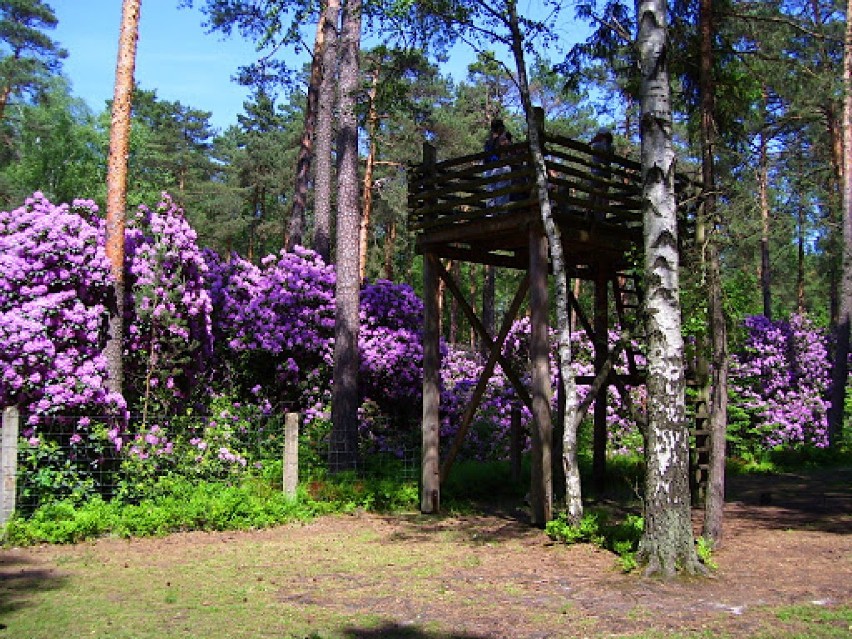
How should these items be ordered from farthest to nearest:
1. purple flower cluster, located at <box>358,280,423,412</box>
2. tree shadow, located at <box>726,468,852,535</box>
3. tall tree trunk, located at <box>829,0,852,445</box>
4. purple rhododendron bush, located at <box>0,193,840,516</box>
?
1. tall tree trunk, located at <box>829,0,852,445</box>
2. purple flower cluster, located at <box>358,280,423,412</box>
3. tree shadow, located at <box>726,468,852,535</box>
4. purple rhododendron bush, located at <box>0,193,840,516</box>

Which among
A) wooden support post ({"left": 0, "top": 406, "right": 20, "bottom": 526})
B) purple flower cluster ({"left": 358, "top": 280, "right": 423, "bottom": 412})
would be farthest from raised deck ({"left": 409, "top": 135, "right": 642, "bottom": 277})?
wooden support post ({"left": 0, "top": 406, "right": 20, "bottom": 526})

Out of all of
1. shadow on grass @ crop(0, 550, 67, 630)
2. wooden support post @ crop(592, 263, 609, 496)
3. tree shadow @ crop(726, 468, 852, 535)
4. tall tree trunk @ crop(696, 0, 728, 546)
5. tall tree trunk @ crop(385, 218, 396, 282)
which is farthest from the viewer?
tall tree trunk @ crop(385, 218, 396, 282)

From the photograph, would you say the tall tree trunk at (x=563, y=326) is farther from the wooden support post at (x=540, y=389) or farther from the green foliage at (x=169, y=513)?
the green foliage at (x=169, y=513)

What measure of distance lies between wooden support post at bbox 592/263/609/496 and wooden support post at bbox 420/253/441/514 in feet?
8.43

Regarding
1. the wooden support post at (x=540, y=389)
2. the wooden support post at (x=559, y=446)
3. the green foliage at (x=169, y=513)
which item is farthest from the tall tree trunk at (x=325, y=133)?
the wooden support post at (x=540, y=389)

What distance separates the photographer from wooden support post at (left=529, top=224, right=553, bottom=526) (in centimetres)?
1053

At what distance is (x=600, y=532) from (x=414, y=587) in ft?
10.1

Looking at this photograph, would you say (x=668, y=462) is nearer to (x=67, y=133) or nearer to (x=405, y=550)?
(x=405, y=550)

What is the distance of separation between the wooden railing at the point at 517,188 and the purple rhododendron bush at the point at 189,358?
3.03 metres

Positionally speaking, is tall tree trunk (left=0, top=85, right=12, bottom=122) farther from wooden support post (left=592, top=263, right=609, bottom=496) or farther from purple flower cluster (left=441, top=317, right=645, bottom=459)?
wooden support post (left=592, top=263, right=609, bottom=496)

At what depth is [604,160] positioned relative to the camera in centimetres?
1173

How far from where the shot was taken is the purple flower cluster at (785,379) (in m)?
20.7

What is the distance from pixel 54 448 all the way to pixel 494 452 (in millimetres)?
9168

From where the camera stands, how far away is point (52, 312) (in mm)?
10742
